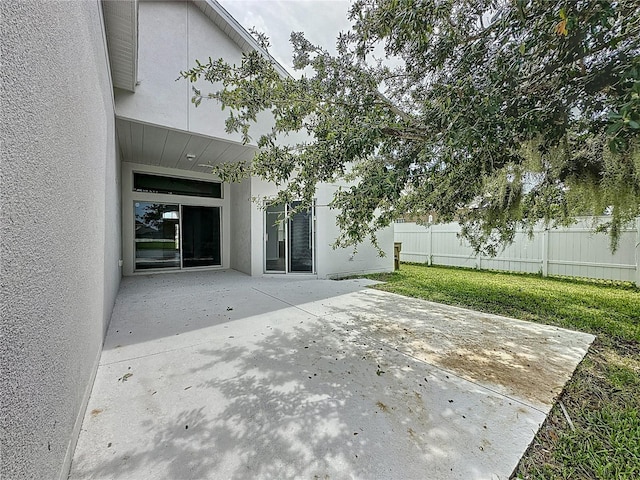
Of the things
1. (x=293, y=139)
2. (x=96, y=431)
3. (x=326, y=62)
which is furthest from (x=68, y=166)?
(x=293, y=139)

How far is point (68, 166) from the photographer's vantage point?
1.60m

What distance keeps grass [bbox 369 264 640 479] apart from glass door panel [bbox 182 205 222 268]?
5796 millimetres

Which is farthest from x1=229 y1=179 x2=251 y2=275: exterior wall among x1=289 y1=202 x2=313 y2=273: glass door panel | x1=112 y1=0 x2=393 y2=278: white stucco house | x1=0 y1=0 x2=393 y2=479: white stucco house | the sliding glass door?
x1=0 y1=0 x2=393 y2=479: white stucco house

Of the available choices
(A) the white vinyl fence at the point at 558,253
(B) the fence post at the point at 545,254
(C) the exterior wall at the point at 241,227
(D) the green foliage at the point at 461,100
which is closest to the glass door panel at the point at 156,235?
(C) the exterior wall at the point at 241,227

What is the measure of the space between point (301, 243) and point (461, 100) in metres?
5.95

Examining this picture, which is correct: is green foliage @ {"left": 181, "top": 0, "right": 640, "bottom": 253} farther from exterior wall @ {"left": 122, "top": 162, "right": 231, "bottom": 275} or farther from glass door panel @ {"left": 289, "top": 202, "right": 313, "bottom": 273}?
exterior wall @ {"left": 122, "top": 162, "right": 231, "bottom": 275}

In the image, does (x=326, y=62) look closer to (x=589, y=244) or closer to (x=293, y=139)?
(x=293, y=139)

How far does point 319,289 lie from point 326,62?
14.3 ft

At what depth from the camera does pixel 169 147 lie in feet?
21.1

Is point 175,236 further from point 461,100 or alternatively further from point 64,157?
point 461,100

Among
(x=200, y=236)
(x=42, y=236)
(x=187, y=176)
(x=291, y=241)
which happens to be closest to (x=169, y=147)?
(x=187, y=176)

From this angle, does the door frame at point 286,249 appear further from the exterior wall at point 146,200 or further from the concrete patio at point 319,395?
the concrete patio at point 319,395

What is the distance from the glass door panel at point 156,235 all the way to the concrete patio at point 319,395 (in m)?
4.46

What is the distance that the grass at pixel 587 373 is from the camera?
165 centimetres
